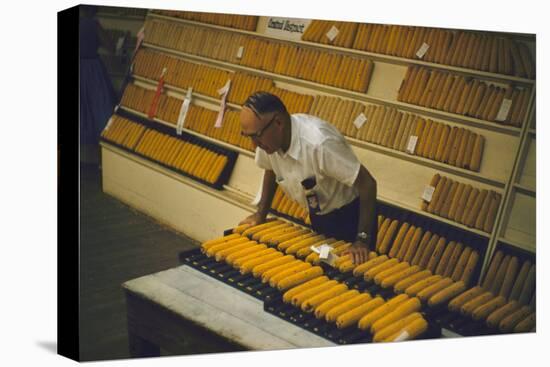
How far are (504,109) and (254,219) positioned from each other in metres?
1.86

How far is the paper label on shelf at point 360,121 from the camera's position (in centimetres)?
466

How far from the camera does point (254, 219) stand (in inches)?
173

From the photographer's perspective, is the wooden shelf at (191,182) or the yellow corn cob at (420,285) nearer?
the yellow corn cob at (420,285)

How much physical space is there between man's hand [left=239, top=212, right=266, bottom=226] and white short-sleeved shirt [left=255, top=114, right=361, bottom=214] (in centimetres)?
24

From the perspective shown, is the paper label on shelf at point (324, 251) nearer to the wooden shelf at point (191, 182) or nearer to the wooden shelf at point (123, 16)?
the wooden shelf at point (191, 182)

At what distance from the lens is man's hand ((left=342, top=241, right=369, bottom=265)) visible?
3896 millimetres

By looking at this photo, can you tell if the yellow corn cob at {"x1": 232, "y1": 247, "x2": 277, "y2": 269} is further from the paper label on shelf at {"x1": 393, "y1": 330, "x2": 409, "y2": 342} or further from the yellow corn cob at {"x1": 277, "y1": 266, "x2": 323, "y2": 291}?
the paper label on shelf at {"x1": 393, "y1": 330, "x2": 409, "y2": 342}

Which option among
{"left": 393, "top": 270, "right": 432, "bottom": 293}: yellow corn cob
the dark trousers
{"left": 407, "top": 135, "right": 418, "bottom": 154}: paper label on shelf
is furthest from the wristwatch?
{"left": 407, "top": 135, "right": 418, "bottom": 154}: paper label on shelf

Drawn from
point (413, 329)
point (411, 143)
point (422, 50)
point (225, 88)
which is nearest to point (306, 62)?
point (225, 88)

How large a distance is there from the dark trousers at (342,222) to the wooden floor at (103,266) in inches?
40.3

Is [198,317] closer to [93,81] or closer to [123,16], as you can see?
[93,81]

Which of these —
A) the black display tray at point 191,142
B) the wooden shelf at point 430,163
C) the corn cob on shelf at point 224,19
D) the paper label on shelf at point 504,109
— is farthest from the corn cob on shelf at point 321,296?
the paper label on shelf at point 504,109

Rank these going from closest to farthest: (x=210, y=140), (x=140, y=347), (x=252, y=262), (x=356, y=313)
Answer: (x=356, y=313)
(x=252, y=262)
(x=140, y=347)
(x=210, y=140)

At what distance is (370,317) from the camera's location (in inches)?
136
